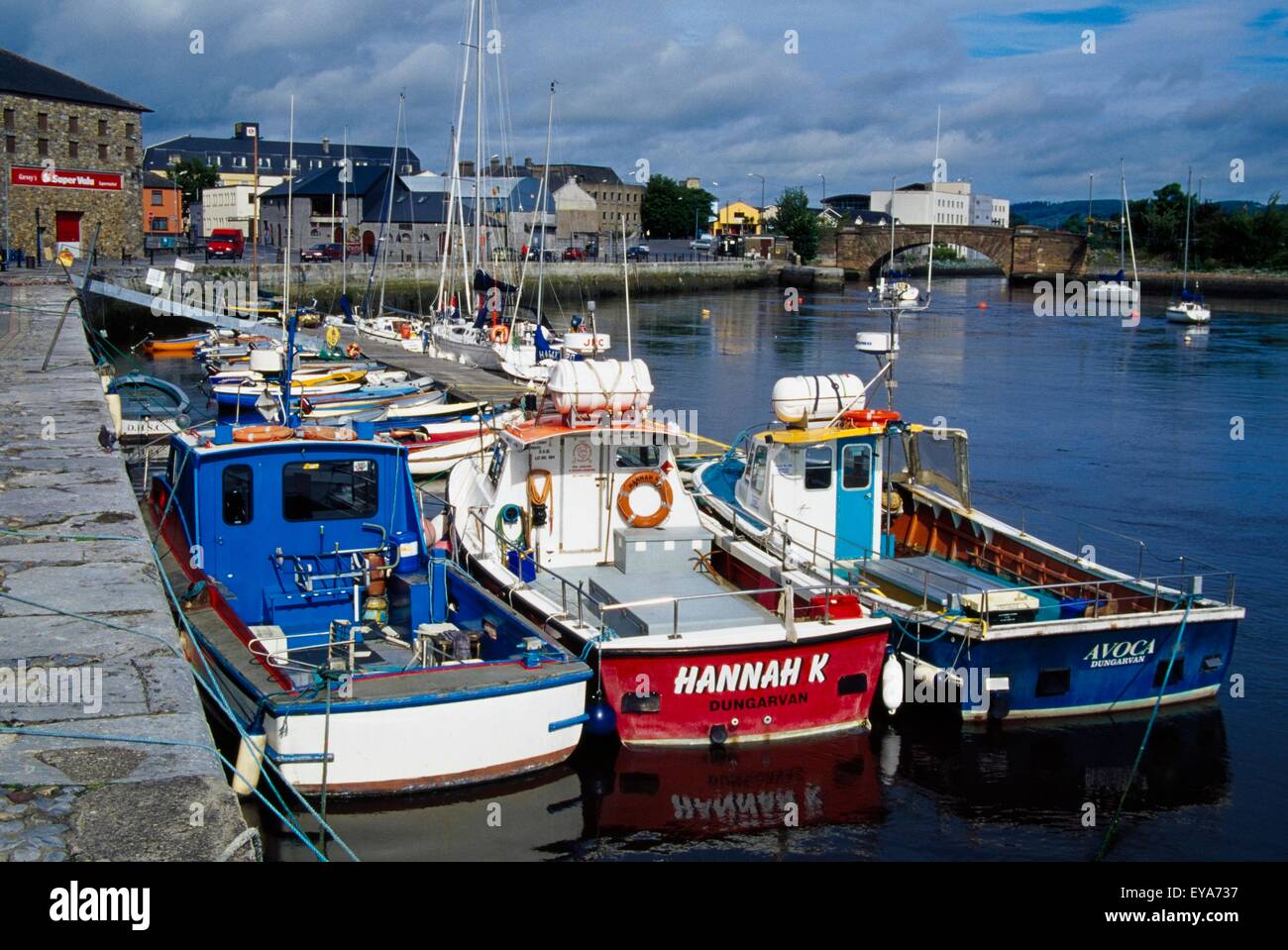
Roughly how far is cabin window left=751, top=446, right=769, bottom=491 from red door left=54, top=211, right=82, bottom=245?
187 ft

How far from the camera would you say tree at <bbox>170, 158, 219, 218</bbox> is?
348ft

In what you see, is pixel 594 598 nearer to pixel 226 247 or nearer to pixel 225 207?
pixel 226 247

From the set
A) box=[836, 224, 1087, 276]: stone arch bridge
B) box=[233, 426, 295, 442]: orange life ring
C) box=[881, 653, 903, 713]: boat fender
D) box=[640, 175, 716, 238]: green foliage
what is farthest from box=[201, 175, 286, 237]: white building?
box=[881, 653, 903, 713]: boat fender

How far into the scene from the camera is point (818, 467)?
15.5 m

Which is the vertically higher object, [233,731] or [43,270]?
[43,270]

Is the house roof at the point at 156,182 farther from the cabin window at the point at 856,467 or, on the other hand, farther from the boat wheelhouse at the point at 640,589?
the cabin window at the point at 856,467

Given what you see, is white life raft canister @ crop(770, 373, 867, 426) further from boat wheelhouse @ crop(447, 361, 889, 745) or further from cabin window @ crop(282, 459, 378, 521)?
cabin window @ crop(282, 459, 378, 521)

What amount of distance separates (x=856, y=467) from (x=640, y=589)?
11.4 feet

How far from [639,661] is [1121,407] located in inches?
1286

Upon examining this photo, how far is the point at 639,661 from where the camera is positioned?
465 inches

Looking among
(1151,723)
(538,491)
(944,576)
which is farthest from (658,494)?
(1151,723)

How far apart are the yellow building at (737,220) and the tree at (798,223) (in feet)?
74.4

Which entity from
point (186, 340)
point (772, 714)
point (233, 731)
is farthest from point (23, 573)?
point (186, 340)
